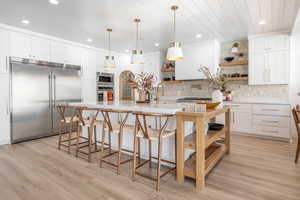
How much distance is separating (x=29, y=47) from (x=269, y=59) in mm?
5762

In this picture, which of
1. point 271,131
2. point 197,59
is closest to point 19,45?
point 197,59

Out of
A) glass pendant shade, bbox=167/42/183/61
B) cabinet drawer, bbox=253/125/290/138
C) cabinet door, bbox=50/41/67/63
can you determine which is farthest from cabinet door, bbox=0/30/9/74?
cabinet drawer, bbox=253/125/290/138

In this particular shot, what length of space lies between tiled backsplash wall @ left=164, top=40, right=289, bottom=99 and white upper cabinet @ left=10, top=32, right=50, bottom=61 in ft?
13.0

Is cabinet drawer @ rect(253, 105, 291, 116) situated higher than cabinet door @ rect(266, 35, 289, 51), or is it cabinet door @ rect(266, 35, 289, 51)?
cabinet door @ rect(266, 35, 289, 51)

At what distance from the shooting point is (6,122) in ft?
11.8

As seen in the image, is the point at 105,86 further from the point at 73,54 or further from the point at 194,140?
the point at 194,140

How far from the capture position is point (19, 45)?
3748 millimetres

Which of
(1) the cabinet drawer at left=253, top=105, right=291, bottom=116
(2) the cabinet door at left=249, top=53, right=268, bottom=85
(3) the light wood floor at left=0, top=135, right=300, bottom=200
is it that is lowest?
(3) the light wood floor at left=0, top=135, right=300, bottom=200

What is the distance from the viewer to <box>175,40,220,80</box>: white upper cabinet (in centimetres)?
467

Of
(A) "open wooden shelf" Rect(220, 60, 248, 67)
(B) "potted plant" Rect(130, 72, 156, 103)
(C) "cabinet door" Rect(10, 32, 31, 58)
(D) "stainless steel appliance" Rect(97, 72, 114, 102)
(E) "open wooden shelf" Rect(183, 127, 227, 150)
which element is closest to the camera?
(E) "open wooden shelf" Rect(183, 127, 227, 150)

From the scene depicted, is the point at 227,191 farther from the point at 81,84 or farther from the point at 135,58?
the point at 81,84

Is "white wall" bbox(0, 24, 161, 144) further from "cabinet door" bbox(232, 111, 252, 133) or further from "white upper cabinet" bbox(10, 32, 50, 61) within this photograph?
"cabinet door" bbox(232, 111, 252, 133)

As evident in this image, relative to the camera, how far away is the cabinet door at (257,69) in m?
4.18

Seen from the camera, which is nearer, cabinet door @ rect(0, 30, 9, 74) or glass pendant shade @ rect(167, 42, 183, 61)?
glass pendant shade @ rect(167, 42, 183, 61)
